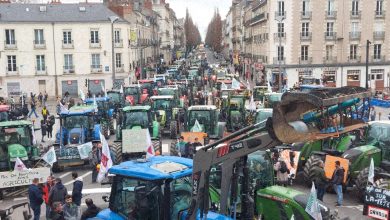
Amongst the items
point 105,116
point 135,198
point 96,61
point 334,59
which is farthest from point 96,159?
point 334,59

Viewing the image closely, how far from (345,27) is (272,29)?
25.9ft

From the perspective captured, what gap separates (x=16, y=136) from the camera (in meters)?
19.4

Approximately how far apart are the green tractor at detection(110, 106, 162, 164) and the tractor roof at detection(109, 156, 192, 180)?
10086mm

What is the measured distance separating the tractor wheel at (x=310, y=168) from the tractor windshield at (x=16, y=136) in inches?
405

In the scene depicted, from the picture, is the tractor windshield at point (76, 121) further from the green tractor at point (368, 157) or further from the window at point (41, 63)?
the window at point (41, 63)

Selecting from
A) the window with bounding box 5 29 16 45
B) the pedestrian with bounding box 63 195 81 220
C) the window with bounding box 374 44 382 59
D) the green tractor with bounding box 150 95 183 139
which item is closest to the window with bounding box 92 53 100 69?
the window with bounding box 5 29 16 45

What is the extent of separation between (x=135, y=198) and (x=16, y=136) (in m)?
11.4

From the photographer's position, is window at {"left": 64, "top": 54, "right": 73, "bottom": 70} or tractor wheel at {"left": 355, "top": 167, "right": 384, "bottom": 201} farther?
window at {"left": 64, "top": 54, "right": 73, "bottom": 70}

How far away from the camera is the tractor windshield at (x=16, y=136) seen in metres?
19.1

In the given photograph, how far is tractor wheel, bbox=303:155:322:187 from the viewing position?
17.0m

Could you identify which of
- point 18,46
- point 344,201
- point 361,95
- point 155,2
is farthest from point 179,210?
point 155,2

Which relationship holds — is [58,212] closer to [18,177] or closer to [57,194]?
[57,194]

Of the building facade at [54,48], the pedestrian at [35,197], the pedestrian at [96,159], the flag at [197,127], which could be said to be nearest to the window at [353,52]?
the building facade at [54,48]

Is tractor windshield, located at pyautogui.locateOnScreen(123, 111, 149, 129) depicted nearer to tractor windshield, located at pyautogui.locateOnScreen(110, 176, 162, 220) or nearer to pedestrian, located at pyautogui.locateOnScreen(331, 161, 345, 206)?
pedestrian, located at pyautogui.locateOnScreen(331, 161, 345, 206)
